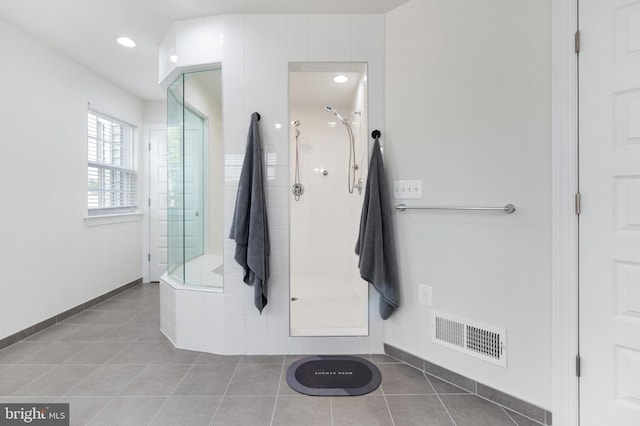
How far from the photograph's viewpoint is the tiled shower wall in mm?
2023

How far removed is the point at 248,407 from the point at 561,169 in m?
2.00

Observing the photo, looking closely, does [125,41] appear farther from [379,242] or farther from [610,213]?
[610,213]

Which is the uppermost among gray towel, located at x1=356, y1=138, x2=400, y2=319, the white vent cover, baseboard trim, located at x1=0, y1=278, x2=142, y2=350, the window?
the window

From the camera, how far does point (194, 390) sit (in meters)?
1.65

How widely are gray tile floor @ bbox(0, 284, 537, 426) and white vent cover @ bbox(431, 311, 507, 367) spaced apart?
0.24 metres

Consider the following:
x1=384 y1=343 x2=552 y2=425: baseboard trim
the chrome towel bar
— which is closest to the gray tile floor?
x1=384 y1=343 x2=552 y2=425: baseboard trim

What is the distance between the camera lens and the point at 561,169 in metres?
1.38

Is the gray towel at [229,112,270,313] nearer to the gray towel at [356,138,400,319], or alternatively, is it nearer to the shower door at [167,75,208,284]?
the shower door at [167,75,208,284]

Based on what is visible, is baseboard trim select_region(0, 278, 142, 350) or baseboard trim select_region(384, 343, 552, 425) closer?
baseboard trim select_region(384, 343, 552, 425)

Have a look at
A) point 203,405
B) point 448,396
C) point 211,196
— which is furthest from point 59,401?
point 448,396

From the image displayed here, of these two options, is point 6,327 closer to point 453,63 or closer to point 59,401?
point 59,401

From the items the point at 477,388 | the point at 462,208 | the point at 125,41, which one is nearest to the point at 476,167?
the point at 462,208

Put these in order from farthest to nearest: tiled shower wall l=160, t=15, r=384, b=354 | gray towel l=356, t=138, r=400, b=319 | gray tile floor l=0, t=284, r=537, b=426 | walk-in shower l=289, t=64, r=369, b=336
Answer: walk-in shower l=289, t=64, r=369, b=336 → tiled shower wall l=160, t=15, r=384, b=354 → gray towel l=356, t=138, r=400, b=319 → gray tile floor l=0, t=284, r=537, b=426

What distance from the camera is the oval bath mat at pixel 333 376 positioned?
5.42 feet
